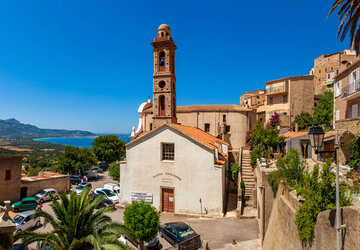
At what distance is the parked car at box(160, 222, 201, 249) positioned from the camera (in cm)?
1229

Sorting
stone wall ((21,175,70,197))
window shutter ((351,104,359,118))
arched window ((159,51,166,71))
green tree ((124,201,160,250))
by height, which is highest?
arched window ((159,51,166,71))

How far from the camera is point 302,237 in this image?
6539 mm

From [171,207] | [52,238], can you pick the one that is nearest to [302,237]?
[52,238]

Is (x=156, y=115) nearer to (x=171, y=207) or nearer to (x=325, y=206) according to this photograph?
(x=171, y=207)

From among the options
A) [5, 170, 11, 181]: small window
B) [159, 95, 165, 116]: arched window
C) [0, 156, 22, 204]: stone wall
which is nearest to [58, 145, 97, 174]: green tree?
[0, 156, 22, 204]: stone wall

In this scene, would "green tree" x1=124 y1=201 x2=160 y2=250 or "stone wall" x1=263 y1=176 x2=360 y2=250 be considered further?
"green tree" x1=124 y1=201 x2=160 y2=250

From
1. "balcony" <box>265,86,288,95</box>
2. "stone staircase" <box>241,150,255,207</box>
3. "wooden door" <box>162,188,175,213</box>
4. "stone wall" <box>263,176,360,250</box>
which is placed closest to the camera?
"stone wall" <box>263,176,360,250</box>

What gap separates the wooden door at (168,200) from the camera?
744 inches

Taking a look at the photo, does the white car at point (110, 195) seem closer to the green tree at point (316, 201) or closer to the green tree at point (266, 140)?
the green tree at point (266, 140)

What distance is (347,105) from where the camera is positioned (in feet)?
63.7

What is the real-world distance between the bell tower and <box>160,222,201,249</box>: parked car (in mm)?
11447

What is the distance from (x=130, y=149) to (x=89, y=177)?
59.0 feet

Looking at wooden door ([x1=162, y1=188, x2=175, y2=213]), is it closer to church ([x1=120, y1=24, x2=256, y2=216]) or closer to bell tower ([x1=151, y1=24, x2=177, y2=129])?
church ([x1=120, y1=24, x2=256, y2=216])

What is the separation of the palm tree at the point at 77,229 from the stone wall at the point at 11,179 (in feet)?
56.3
